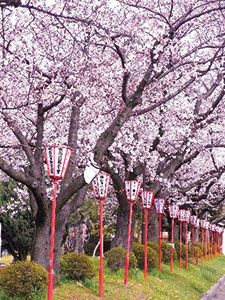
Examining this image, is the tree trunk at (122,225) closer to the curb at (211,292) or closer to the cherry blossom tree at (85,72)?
the cherry blossom tree at (85,72)

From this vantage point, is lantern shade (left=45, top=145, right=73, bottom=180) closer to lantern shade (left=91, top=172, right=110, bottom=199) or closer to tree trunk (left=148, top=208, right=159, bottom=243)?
lantern shade (left=91, top=172, right=110, bottom=199)

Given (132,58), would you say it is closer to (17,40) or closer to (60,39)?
(60,39)

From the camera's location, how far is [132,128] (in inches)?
584

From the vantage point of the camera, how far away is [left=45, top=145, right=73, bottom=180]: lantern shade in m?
7.73

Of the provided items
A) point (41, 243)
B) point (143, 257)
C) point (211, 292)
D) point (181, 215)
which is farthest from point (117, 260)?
point (181, 215)

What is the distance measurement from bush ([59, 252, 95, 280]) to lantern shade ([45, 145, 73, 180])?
4.12m

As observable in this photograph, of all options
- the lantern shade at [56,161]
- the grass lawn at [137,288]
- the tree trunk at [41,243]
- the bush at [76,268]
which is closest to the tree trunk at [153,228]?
the grass lawn at [137,288]

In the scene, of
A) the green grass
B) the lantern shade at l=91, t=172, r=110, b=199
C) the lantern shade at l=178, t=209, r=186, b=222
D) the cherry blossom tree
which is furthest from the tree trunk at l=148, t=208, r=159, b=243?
the lantern shade at l=91, t=172, r=110, b=199

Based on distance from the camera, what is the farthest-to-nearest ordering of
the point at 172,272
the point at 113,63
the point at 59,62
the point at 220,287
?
the point at 220,287 → the point at 172,272 → the point at 113,63 → the point at 59,62

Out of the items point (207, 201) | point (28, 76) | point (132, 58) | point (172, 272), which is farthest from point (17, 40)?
point (207, 201)

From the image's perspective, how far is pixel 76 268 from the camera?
1122cm

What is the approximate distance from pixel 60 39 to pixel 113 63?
5.71 ft

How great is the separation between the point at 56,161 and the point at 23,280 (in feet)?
7.40

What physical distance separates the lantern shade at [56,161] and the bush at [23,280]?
191cm
